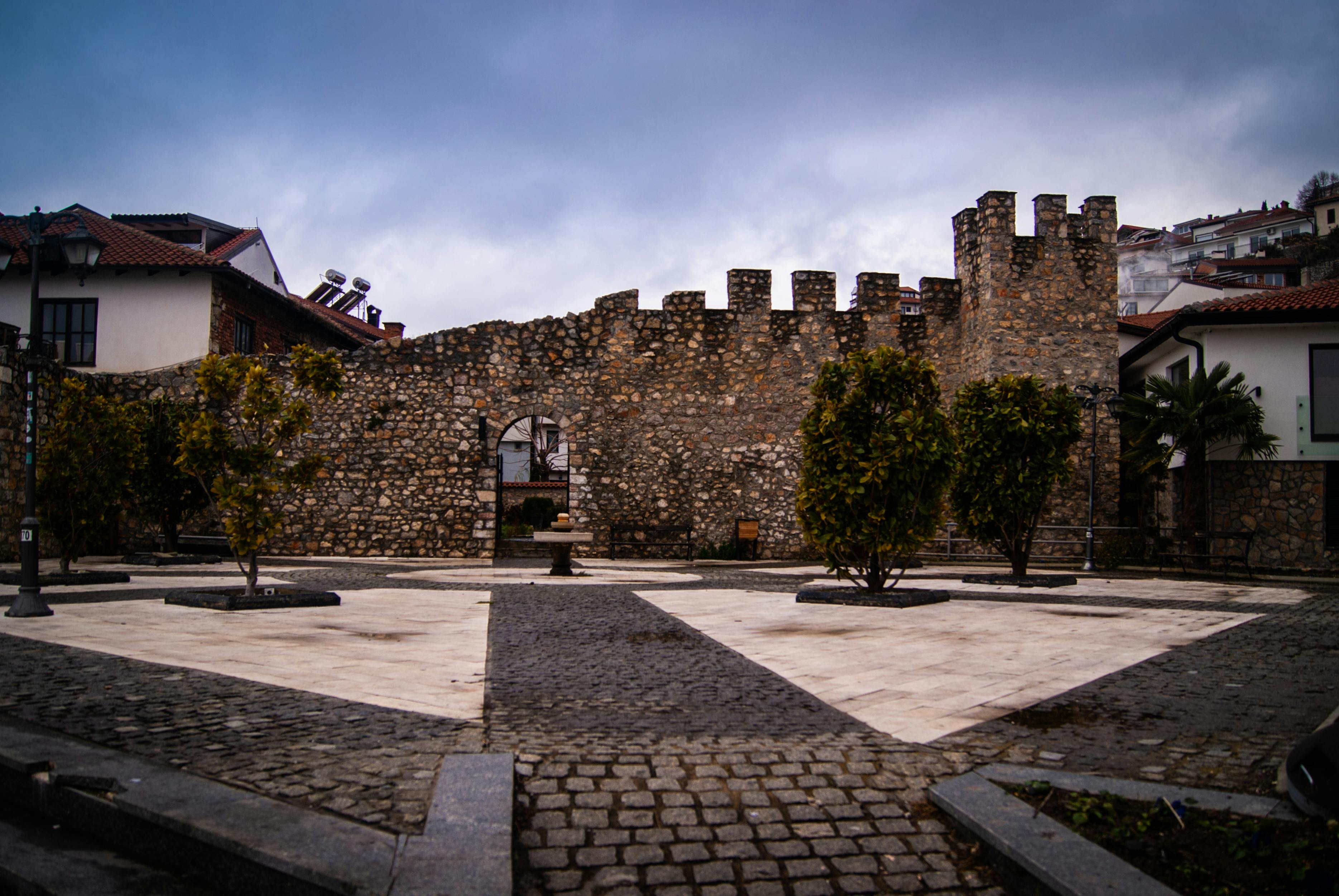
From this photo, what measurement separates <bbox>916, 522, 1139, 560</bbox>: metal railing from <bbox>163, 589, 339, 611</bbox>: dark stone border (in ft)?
38.9

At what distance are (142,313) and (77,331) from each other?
5.18ft

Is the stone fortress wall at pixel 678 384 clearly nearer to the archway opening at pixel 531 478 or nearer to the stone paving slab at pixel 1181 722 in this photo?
the archway opening at pixel 531 478

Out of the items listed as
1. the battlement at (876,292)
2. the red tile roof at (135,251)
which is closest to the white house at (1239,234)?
the battlement at (876,292)

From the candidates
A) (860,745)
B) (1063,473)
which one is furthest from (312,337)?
(860,745)

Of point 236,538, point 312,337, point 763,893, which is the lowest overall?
point 763,893

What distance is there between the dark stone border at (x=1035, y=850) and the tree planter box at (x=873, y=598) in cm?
621

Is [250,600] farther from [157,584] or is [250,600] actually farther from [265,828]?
[265,828]

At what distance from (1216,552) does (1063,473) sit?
5963 millimetres

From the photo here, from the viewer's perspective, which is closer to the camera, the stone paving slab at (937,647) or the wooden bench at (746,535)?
the stone paving slab at (937,647)

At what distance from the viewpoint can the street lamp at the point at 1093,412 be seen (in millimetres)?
15867

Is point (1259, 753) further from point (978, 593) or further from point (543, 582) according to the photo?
point (543, 582)

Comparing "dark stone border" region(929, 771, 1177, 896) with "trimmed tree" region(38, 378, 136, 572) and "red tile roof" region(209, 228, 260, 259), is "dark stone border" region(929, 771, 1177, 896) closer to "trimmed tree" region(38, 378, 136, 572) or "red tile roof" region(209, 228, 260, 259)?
"trimmed tree" region(38, 378, 136, 572)

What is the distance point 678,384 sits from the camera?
1834 centimetres

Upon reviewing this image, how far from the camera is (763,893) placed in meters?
2.66
